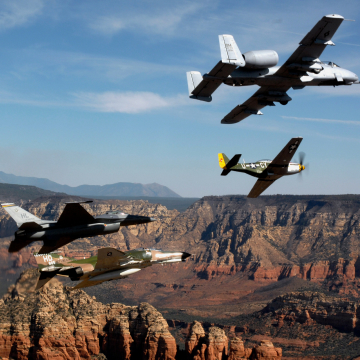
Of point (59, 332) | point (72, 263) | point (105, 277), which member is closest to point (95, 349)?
point (59, 332)

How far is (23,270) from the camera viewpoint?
97.8 metres

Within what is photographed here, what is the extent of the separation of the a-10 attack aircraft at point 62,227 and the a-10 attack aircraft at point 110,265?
469 inches

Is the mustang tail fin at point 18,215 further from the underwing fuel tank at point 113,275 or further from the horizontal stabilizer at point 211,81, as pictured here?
the horizontal stabilizer at point 211,81

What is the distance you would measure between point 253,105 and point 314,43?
48.5 feet

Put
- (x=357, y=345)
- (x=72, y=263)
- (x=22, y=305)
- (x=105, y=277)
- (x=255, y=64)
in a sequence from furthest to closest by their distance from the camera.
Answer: (x=357, y=345) → (x=22, y=305) → (x=72, y=263) → (x=105, y=277) → (x=255, y=64)

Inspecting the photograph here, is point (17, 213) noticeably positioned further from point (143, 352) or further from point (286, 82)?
point (143, 352)

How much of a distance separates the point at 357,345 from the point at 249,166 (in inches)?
5111

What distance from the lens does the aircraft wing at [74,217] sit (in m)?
55.2

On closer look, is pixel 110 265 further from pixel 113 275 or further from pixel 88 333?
pixel 88 333

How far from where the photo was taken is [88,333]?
116 m

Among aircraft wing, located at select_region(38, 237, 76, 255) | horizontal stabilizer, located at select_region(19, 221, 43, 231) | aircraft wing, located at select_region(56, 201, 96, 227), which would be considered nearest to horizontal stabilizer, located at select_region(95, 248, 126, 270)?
aircraft wing, located at select_region(38, 237, 76, 255)

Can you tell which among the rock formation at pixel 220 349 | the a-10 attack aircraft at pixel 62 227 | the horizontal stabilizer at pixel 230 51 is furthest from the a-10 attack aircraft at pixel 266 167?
the rock formation at pixel 220 349

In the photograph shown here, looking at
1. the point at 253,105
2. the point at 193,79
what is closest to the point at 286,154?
the point at 253,105

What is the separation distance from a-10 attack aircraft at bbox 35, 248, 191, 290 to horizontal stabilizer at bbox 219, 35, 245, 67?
3337 cm
